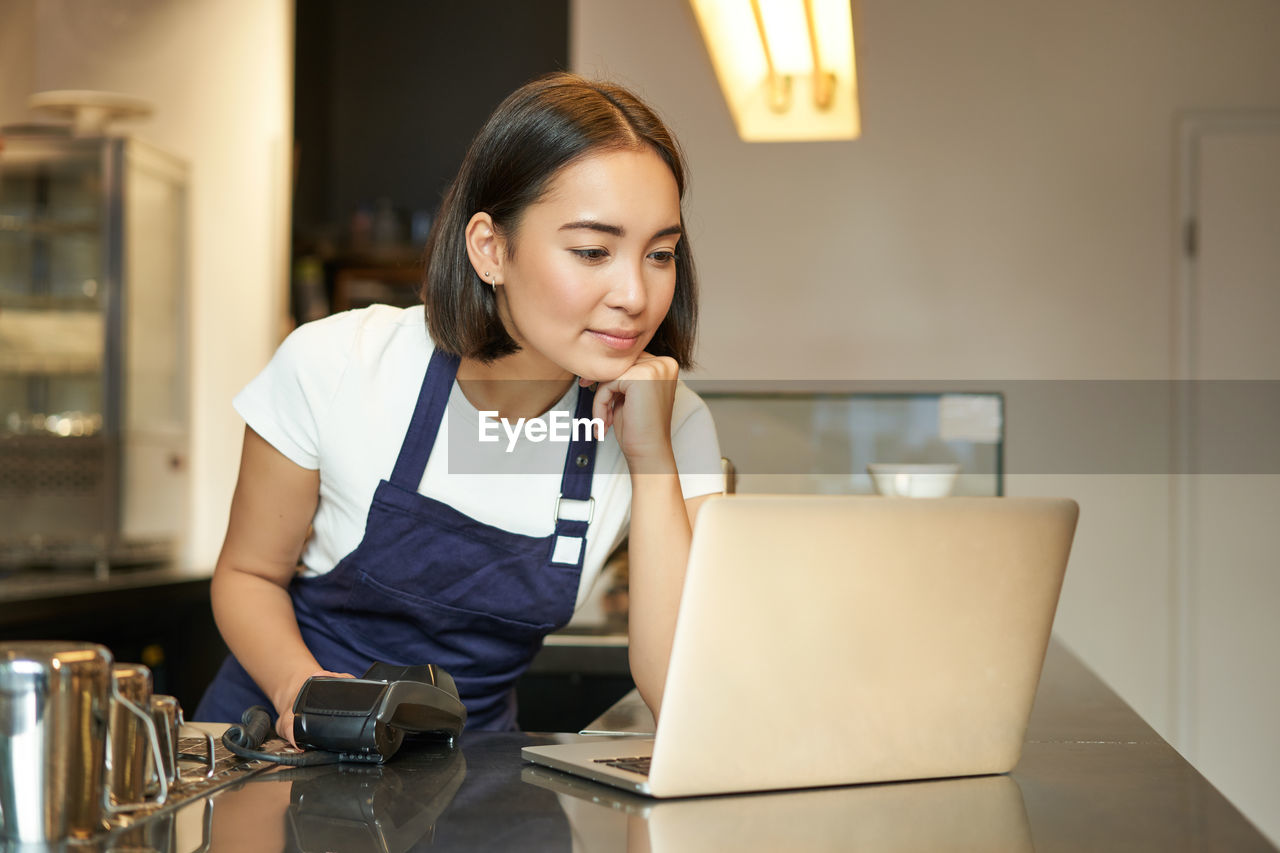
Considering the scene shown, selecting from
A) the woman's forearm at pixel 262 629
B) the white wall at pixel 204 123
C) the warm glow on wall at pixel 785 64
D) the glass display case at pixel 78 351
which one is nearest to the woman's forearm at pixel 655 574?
the woman's forearm at pixel 262 629

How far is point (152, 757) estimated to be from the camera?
0.85 m

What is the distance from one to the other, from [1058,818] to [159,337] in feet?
10.5

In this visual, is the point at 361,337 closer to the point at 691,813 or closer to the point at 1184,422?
the point at 691,813

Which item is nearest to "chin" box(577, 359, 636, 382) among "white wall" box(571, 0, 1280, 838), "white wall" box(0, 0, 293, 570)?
"white wall" box(571, 0, 1280, 838)

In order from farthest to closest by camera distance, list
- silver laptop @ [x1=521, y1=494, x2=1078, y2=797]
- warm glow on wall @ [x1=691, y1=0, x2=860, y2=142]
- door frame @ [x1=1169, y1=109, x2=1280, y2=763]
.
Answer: door frame @ [x1=1169, y1=109, x2=1280, y2=763], warm glow on wall @ [x1=691, y1=0, x2=860, y2=142], silver laptop @ [x1=521, y1=494, x2=1078, y2=797]

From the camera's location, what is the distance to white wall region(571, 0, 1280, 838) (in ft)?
10.4

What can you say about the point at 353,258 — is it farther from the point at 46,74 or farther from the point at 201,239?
the point at 46,74

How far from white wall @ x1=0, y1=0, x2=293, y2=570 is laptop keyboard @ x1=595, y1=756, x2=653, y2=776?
2959mm

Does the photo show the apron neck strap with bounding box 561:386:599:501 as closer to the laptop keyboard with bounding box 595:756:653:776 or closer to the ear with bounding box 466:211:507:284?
the ear with bounding box 466:211:507:284

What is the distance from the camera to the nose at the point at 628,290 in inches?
45.8

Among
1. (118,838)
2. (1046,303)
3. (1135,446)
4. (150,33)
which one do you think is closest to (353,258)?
(150,33)

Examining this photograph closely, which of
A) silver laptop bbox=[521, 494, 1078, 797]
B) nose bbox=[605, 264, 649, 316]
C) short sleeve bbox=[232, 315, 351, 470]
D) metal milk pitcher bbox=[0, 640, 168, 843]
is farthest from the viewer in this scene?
short sleeve bbox=[232, 315, 351, 470]

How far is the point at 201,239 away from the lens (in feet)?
12.2

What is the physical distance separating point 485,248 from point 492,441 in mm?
206
